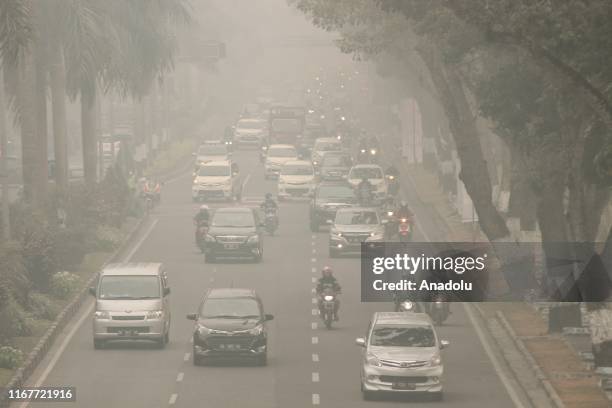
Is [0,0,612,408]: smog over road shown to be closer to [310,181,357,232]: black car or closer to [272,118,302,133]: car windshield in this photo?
[310,181,357,232]: black car

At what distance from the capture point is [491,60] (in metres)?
47.0

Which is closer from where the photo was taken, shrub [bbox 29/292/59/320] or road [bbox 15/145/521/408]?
road [bbox 15/145/521/408]

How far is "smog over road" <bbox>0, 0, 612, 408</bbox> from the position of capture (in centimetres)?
3359

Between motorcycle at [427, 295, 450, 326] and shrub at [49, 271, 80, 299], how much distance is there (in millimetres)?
10316

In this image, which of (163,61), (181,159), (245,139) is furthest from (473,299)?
(245,139)

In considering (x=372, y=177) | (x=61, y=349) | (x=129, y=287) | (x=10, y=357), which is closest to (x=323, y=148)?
(x=372, y=177)

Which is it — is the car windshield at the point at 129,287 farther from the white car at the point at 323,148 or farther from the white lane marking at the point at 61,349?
the white car at the point at 323,148

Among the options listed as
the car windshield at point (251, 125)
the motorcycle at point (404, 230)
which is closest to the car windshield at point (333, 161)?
the motorcycle at point (404, 230)

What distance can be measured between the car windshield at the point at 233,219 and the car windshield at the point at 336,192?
8.95m

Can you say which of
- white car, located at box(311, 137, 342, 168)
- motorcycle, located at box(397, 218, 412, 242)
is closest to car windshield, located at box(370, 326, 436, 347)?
motorcycle, located at box(397, 218, 412, 242)

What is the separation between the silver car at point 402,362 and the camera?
3325 centimetres

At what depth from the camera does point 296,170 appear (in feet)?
259

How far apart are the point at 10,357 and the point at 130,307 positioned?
448cm

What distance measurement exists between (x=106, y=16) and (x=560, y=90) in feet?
91.1
